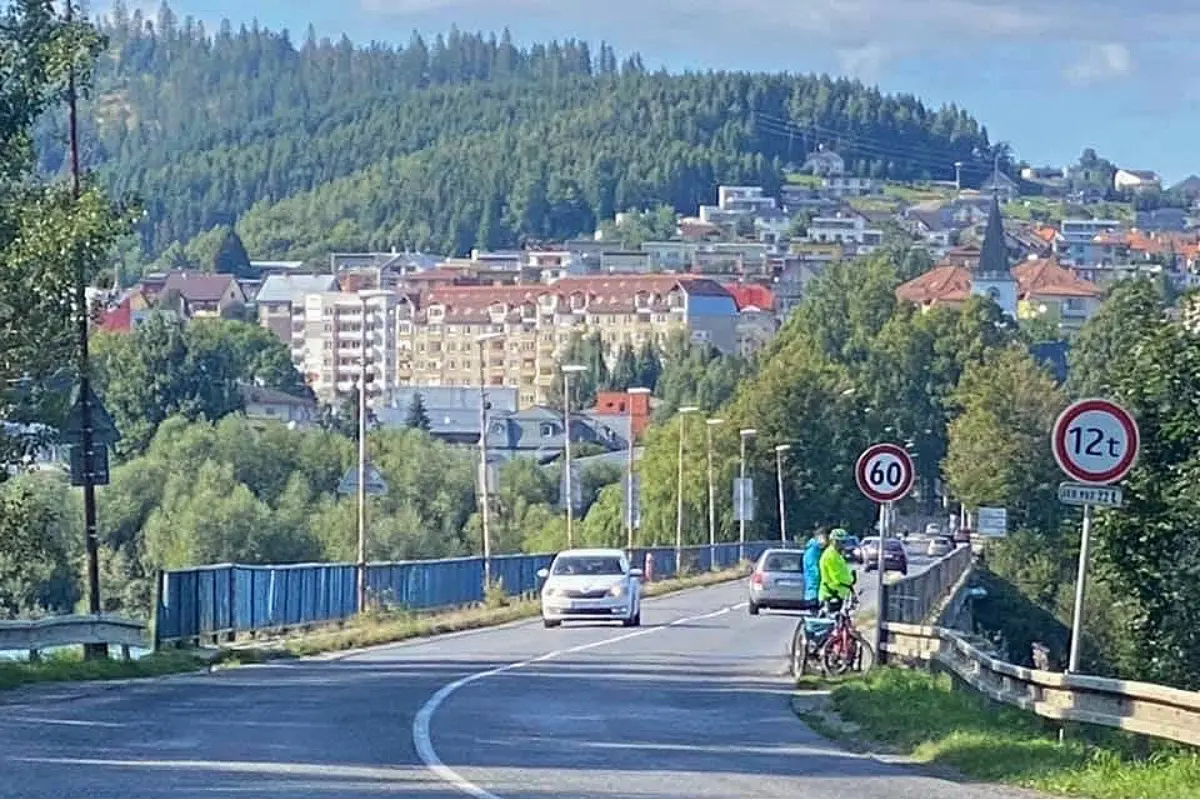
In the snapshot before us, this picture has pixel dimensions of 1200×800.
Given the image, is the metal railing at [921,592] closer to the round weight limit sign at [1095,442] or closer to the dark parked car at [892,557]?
the dark parked car at [892,557]

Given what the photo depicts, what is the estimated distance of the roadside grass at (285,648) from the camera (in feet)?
91.5

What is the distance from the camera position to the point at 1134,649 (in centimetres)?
3691

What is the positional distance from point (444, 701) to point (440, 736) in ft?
14.1

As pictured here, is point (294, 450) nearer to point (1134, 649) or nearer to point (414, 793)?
point (1134, 649)

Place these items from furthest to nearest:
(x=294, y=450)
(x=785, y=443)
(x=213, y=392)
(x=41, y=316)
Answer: (x=213, y=392) < (x=294, y=450) < (x=785, y=443) < (x=41, y=316)

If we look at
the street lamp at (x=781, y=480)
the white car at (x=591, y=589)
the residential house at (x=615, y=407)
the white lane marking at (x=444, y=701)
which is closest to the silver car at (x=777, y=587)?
the white car at (x=591, y=589)

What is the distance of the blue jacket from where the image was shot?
30.8 meters

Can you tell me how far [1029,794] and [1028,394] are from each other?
104546 millimetres

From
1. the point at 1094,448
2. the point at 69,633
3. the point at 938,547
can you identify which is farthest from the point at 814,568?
the point at 938,547

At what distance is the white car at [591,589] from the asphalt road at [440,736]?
11.4 metres

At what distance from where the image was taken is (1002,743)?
18.9 meters

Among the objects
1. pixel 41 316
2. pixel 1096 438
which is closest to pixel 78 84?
pixel 41 316

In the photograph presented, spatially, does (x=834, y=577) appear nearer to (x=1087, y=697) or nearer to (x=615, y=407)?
(x=1087, y=697)

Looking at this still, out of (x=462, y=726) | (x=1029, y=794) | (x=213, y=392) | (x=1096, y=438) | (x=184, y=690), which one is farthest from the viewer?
(x=213, y=392)
